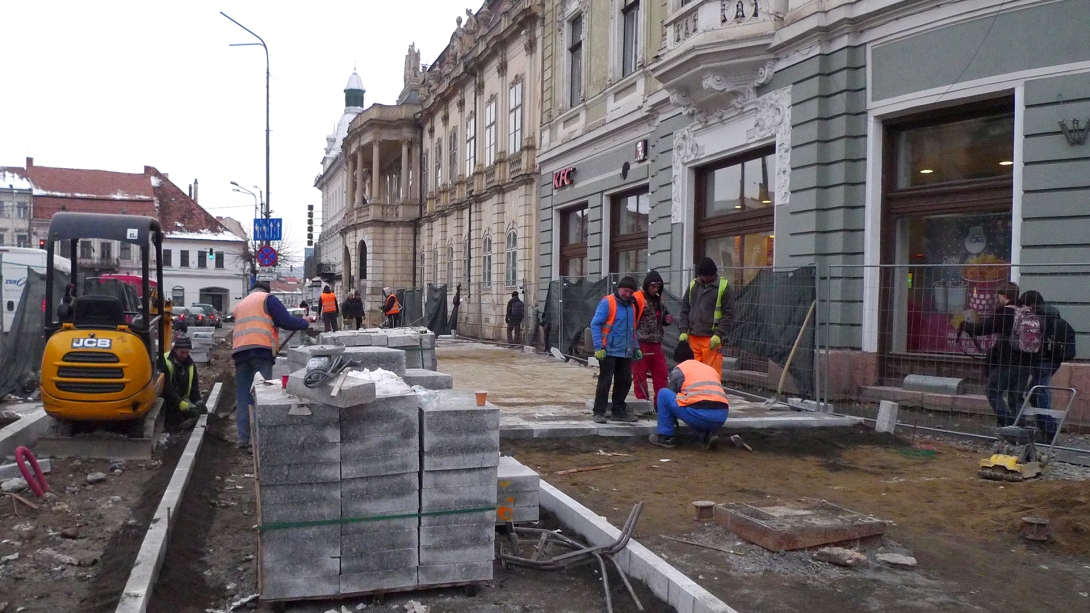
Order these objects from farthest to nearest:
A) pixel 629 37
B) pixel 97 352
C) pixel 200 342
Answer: pixel 629 37, pixel 200 342, pixel 97 352

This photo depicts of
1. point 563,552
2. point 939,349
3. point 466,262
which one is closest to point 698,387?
point 939,349

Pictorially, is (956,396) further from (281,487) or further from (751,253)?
(281,487)

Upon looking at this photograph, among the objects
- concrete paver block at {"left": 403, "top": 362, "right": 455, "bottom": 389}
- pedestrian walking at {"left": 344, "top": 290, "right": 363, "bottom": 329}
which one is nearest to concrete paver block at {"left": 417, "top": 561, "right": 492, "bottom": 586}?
concrete paver block at {"left": 403, "top": 362, "right": 455, "bottom": 389}

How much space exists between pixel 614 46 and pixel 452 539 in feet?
A: 52.3

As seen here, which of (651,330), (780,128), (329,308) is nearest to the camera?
(651,330)

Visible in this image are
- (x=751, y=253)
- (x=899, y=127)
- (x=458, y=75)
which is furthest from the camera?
(x=458, y=75)

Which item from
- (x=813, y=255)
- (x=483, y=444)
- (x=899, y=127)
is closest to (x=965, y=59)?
(x=899, y=127)

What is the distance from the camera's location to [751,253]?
14.4m

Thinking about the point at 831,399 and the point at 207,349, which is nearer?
the point at 831,399

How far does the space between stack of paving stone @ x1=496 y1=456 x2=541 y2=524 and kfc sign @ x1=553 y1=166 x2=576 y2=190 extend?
1628 centimetres

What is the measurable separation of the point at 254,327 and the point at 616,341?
3753 mm

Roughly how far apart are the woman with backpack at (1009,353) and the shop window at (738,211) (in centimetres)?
438

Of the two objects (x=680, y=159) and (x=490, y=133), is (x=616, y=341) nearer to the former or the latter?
(x=680, y=159)

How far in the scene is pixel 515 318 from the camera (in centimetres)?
2305
